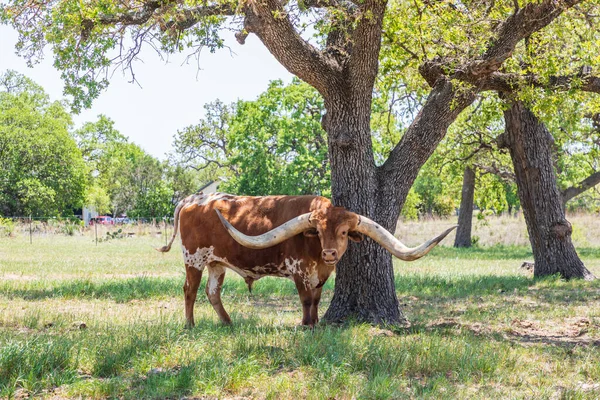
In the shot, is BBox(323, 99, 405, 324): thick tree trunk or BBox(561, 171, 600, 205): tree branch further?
BBox(561, 171, 600, 205): tree branch

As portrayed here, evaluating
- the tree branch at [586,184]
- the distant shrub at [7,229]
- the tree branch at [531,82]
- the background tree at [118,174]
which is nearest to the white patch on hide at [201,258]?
the tree branch at [531,82]

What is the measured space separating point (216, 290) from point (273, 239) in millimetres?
1578

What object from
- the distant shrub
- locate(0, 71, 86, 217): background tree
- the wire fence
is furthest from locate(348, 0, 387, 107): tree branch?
locate(0, 71, 86, 217): background tree

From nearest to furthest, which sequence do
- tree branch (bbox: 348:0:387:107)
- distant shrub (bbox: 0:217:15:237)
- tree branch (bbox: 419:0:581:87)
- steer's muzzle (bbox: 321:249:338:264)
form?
1. steer's muzzle (bbox: 321:249:338:264)
2. tree branch (bbox: 348:0:387:107)
3. tree branch (bbox: 419:0:581:87)
4. distant shrub (bbox: 0:217:15:237)

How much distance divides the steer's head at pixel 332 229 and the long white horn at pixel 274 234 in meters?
0.10

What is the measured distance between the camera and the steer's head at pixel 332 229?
7828mm

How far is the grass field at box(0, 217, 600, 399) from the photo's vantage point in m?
5.29

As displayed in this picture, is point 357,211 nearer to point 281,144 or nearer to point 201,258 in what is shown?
point 201,258

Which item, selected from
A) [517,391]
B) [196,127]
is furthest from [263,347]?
[196,127]

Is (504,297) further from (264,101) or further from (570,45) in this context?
(264,101)

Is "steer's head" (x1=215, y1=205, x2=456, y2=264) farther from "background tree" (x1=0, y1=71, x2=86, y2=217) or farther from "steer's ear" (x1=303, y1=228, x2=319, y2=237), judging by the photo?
"background tree" (x1=0, y1=71, x2=86, y2=217)

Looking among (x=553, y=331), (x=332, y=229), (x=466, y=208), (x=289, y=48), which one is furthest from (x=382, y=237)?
(x=466, y=208)

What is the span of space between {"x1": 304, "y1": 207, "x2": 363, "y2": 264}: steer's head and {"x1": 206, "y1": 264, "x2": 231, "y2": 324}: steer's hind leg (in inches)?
70.5

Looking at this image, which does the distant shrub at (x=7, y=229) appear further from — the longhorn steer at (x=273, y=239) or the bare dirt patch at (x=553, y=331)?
the bare dirt patch at (x=553, y=331)
